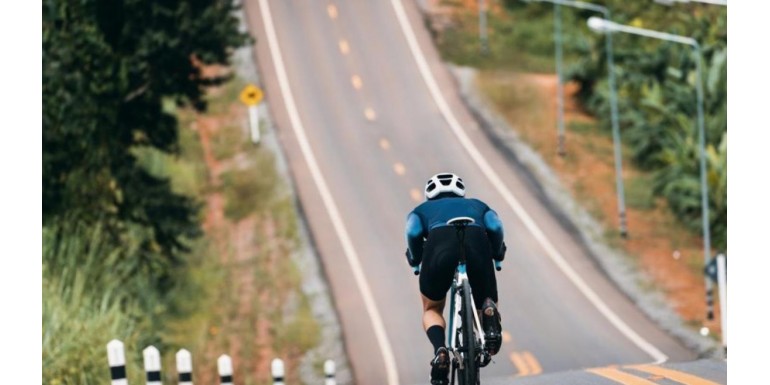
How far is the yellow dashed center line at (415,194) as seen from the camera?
50119mm

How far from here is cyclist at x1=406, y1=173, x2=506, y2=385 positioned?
50.9 ft

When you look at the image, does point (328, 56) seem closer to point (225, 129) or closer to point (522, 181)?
point (225, 129)

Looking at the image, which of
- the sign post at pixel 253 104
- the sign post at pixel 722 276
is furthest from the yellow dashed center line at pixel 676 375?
the sign post at pixel 253 104

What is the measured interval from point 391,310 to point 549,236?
658cm

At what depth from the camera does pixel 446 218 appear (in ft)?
51.7

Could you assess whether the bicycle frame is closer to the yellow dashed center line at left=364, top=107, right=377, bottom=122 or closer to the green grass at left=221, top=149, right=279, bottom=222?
the green grass at left=221, top=149, right=279, bottom=222

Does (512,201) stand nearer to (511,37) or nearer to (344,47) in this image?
(511,37)

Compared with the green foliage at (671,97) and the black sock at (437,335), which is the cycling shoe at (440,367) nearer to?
the black sock at (437,335)

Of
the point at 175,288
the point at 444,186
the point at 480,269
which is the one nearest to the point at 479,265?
the point at 480,269

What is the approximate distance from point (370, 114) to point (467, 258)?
42.3 m

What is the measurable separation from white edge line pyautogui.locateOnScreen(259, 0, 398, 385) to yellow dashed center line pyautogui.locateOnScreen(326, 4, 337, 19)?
2527mm

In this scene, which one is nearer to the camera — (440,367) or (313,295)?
(440,367)

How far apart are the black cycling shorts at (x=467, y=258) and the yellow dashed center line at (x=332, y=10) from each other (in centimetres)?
5075
